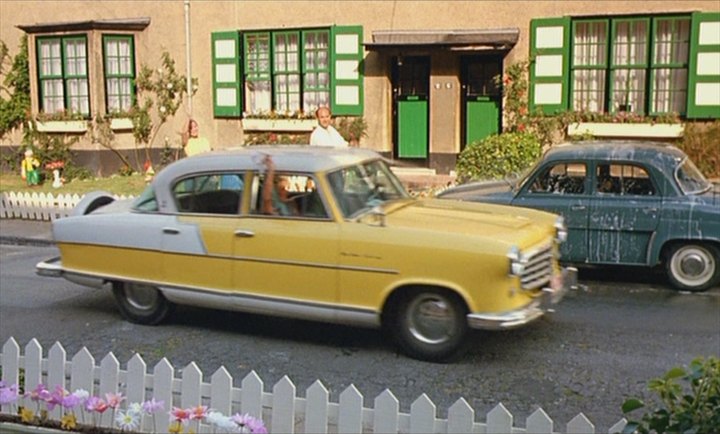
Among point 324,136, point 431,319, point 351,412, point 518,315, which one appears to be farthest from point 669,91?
point 351,412

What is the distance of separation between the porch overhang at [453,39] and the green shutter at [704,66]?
10.1 ft

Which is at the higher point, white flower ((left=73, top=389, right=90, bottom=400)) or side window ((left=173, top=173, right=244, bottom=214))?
side window ((left=173, top=173, right=244, bottom=214))

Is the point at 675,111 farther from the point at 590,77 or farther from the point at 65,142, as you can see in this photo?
the point at 65,142

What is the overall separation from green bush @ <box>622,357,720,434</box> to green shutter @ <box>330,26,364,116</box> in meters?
13.7

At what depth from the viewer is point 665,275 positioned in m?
9.35

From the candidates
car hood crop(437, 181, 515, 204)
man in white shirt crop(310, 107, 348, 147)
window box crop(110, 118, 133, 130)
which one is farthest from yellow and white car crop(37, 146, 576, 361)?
window box crop(110, 118, 133, 130)

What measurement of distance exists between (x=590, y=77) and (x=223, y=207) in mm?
9927

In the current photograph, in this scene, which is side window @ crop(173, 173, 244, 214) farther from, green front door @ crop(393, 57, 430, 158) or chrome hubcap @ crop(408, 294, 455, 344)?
green front door @ crop(393, 57, 430, 158)

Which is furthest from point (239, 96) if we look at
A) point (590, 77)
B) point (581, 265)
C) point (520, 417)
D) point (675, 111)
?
point (520, 417)

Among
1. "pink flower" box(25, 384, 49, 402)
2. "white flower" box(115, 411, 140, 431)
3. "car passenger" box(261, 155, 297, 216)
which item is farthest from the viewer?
"car passenger" box(261, 155, 297, 216)

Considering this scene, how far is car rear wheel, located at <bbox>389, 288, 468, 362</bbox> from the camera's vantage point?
6277 millimetres

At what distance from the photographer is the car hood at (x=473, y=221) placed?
6.29 meters

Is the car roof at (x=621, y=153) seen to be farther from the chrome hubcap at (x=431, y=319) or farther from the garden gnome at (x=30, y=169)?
the garden gnome at (x=30, y=169)

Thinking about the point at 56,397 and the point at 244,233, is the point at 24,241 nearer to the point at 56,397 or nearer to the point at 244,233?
the point at 244,233
